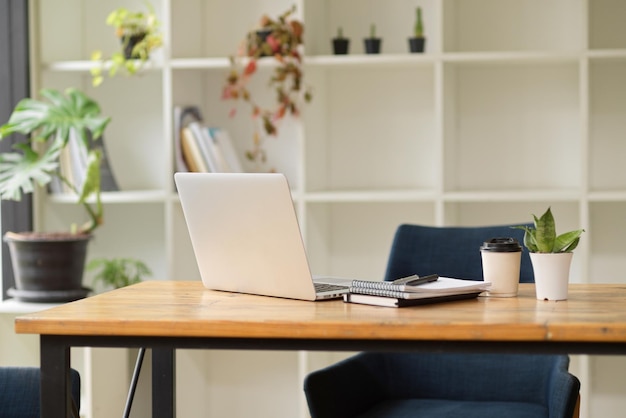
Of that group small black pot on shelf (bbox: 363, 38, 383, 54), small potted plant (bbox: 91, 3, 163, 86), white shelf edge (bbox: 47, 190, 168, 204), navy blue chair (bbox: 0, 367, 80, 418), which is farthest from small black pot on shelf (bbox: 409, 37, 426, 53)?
navy blue chair (bbox: 0, 367, 80, 418)

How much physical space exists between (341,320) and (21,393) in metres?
1.02

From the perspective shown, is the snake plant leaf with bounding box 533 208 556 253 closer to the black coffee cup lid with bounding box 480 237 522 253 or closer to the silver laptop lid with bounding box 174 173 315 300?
the black coffee cup lid with bounding box 480 237 522 253

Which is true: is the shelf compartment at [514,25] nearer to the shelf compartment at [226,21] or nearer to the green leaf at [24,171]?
the shelf compartment at [226,21]

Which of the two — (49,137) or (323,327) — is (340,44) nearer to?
(49,137)

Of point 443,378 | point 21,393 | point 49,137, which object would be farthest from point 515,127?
point 21,393

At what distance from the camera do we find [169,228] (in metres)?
3.62

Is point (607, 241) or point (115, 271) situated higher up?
point (607, 241)

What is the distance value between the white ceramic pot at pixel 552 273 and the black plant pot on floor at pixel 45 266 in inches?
81.8

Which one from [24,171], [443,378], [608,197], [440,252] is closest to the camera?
[443,378]

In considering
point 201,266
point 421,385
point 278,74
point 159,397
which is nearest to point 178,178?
point 201,266

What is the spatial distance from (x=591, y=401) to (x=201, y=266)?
2146mm

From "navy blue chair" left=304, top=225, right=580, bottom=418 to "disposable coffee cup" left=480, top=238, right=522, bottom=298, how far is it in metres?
0.30

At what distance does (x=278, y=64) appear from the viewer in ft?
11.5

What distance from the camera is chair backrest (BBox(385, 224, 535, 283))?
2.67m
